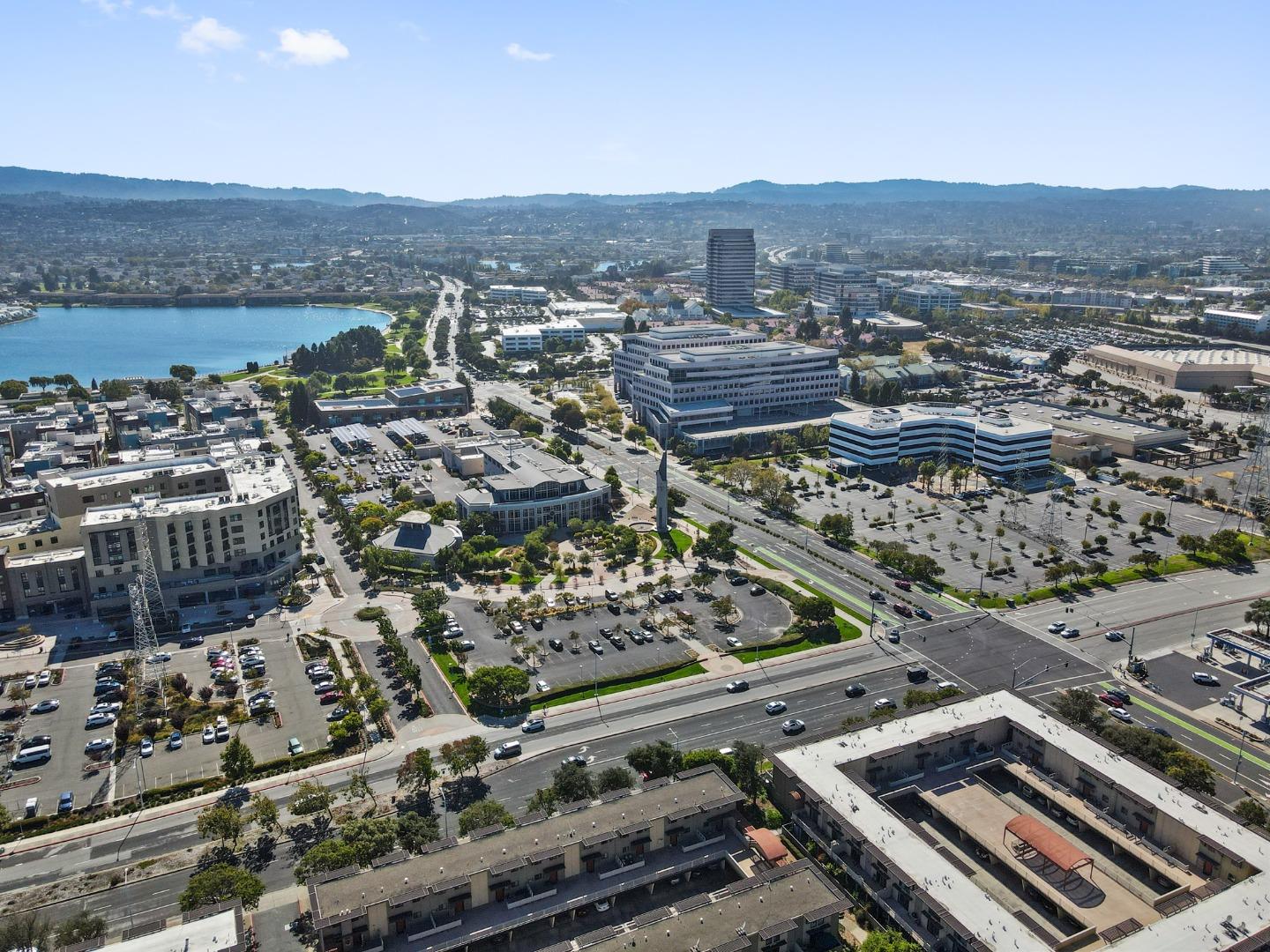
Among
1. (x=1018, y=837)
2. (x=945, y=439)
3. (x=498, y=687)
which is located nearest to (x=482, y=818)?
(x=498, y=687)

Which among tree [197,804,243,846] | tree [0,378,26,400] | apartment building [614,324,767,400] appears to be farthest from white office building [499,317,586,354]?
tree [197,804,243,846]

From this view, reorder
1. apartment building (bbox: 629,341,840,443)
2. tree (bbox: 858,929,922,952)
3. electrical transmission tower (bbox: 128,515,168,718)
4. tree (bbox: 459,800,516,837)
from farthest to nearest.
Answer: apartment building (bbox: 629,341,840,443)
electrical transmission tower (bbox: 128,515,168,718)
tree (bbox: 459,800,516,837)
tree (bbox: 858,929,922,952)

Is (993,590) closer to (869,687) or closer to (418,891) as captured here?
(869,687)

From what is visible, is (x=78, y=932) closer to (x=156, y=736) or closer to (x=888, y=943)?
(x=156, y=736)

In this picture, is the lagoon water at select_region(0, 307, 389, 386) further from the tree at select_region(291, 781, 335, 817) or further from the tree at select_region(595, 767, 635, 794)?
the tree at select_region(595, 767, 635, 794)

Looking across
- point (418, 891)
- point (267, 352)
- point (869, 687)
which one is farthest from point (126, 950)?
point (267, 352)

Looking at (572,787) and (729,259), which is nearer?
(572,787)

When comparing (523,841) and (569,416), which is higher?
(569,416)
